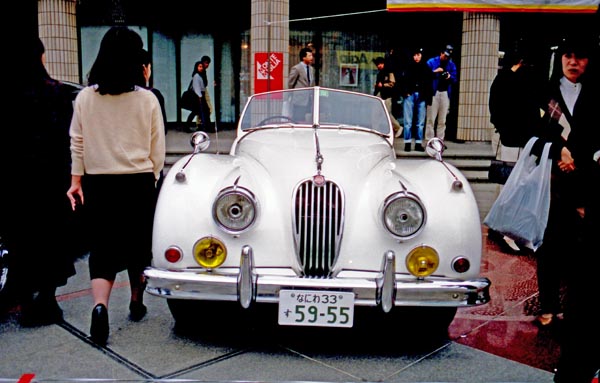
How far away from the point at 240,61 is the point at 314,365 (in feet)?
41.4

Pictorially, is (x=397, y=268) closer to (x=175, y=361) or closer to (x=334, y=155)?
(x=334, y=155)

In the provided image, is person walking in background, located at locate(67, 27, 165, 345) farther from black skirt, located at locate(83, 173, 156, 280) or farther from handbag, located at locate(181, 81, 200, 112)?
handbag, located at locate(181, 81, 200, 112)

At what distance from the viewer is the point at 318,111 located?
539cm

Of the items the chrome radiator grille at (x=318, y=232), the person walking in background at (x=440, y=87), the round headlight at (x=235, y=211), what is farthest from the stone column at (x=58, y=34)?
the chrome radiator grille at (x=318, y=232)

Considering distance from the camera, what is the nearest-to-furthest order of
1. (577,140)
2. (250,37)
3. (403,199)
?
(577,140) → (403,199) → (250,37)

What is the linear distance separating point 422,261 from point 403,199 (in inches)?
15.1

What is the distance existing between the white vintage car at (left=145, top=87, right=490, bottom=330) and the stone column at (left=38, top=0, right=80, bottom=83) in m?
9.45

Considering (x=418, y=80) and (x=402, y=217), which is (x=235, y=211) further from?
(x=418, y=80)

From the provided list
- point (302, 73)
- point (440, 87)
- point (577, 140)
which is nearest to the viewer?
point (577, 140)

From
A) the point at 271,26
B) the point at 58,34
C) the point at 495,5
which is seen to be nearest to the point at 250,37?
the point at 271,26

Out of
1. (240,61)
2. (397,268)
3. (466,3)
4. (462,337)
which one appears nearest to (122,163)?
(397,268)

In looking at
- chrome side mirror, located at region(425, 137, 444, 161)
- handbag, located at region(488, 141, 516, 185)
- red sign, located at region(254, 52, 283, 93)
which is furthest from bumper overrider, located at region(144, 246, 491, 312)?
red sign, located at region(254, 52, 283, 93)

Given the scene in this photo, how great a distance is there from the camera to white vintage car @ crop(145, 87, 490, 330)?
3.68 meters

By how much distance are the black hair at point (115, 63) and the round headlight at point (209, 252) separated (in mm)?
1115
